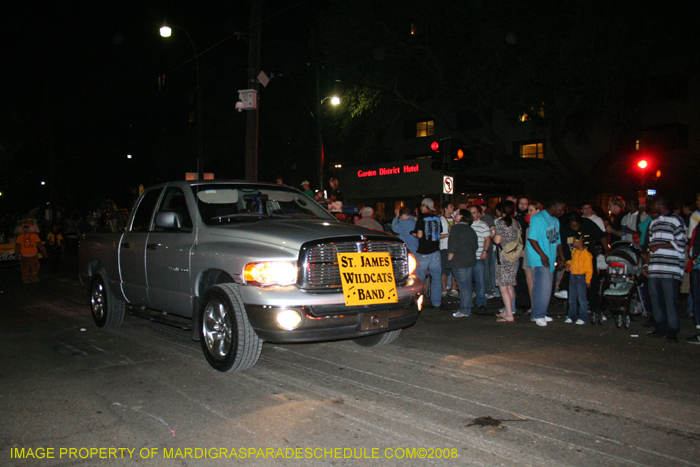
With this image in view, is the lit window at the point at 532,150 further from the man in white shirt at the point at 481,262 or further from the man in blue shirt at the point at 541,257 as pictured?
the man in blue shirt at the point at 541,257

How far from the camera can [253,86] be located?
13812mm

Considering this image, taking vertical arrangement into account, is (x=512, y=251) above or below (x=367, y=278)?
above

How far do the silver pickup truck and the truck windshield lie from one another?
13 millimetres

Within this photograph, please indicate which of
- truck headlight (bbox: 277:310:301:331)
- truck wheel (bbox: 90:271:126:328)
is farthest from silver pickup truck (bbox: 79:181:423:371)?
truck wheel (bbox: 90:271:126:328)

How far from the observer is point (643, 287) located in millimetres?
8867

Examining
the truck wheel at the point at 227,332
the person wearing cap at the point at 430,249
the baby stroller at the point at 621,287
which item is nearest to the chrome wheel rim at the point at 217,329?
the truck wheel at the point at 227,332

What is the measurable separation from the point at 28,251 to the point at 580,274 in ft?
42.4

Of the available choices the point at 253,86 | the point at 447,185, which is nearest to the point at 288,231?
the point at 447,185

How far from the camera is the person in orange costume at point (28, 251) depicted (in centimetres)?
1374

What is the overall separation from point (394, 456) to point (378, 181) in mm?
29276

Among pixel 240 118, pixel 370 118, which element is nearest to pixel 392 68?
pixel 370 118

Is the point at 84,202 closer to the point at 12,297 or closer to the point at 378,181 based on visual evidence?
the point at 378,181

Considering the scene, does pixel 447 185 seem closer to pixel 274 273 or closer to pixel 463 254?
pixel 463 254

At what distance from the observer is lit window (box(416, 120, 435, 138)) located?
3925 centimetres
